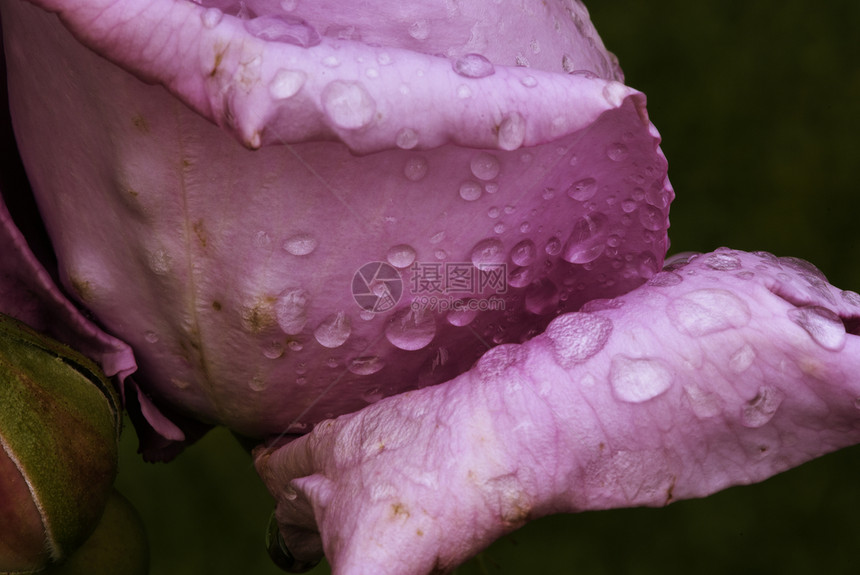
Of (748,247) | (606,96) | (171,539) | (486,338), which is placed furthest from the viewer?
(171,539)

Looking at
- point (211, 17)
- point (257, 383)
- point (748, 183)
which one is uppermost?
point (211, 17)

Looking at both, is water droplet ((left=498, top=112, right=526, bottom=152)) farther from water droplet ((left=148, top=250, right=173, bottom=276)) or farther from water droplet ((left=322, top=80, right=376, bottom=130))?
water droplet ((left=148, top=250, right=173, bottom=276))

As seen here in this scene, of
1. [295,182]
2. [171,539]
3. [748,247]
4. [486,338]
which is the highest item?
[295,182]

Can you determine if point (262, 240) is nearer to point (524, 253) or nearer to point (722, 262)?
point (524, 253)

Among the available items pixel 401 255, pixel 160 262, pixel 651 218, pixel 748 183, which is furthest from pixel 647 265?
pixel 748 183

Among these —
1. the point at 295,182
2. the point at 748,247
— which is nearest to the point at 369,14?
the point at 295,182

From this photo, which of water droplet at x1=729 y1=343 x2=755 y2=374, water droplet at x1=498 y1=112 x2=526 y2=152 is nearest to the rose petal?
water droplet at x1=729 y1=343 x2=755 y2=374

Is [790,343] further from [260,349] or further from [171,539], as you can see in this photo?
[171,539]

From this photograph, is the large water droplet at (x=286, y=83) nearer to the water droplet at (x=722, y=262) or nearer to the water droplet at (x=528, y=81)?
the water droplet at (x=528, y=81)
